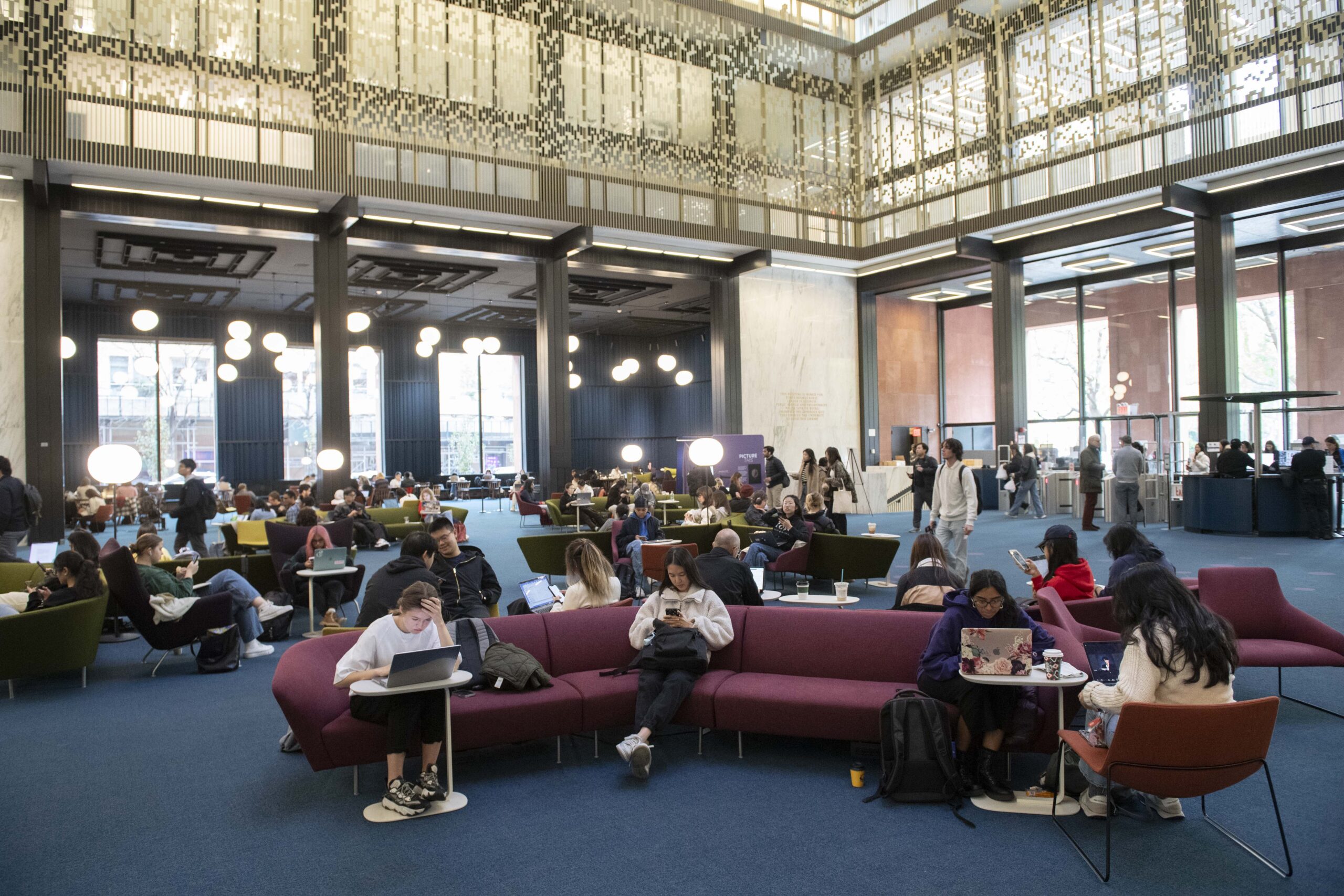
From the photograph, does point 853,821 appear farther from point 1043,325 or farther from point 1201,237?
point 1043,325

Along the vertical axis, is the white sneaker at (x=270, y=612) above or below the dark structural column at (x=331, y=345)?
below

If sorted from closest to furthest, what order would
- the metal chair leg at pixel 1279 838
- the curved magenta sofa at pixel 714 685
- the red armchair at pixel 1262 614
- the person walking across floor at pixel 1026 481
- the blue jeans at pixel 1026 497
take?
1. the metal chair leg at pixel 1279 838
2. the curved magenta sofa at pixel 714 685
3. the red armchair at pixel 1262 614
4. the person walking across floor at pixel 1026 481
5. the blue jeans at pixel 1026 497

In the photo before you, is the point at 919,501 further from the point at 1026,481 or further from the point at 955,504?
the point at 955,504

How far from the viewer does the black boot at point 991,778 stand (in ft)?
12.8

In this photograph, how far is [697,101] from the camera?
16.5 metres

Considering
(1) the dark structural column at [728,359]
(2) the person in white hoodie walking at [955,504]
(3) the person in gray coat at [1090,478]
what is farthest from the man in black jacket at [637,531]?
(1) the dark structural column at [728,359]

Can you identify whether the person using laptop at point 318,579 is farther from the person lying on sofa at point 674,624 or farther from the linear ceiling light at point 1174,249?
the linear ceiling light at point 1174,249

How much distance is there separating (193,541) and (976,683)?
9.93 metres

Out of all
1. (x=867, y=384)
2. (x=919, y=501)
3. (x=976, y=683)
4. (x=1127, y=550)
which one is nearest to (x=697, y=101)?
(x=867, y=384)

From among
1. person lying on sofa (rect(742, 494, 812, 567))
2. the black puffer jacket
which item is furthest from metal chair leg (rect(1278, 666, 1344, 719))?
the black puffer jacket

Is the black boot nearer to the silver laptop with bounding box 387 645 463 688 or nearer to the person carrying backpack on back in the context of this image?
the silver laptop with bounding box 387 645 463 688

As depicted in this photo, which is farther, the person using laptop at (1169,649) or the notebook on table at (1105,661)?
the notebook on table at (1105,661)

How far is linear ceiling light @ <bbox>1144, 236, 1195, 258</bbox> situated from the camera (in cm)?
1683

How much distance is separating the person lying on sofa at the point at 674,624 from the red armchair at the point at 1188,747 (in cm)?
208
